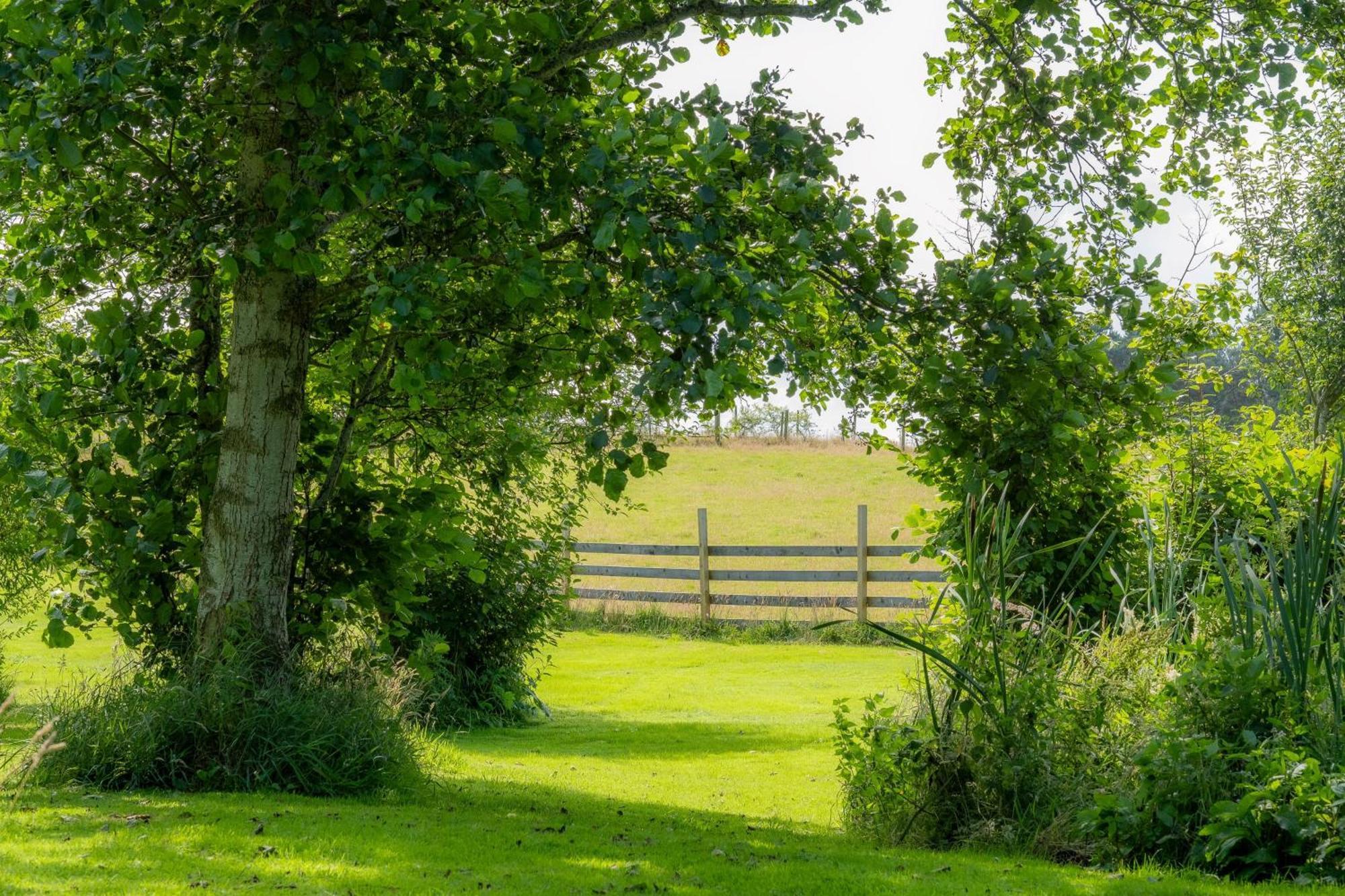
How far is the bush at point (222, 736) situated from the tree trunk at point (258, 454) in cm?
32

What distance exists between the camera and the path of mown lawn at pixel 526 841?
16.1 ft

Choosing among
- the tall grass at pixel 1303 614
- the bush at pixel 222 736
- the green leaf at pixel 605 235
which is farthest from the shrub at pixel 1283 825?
the bush at pixel 222 736

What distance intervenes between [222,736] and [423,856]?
206 centimetres

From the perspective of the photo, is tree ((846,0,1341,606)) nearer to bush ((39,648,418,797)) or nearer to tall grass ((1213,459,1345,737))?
tall grass ((1213,459,1345,737))

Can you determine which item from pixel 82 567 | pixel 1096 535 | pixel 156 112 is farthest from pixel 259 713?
pixel 1096 535

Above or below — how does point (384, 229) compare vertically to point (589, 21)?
below

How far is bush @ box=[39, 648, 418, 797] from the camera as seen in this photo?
267 inches

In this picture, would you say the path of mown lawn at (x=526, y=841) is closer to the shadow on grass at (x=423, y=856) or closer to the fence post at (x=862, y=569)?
the shadow on grass at (x=423, y=856)

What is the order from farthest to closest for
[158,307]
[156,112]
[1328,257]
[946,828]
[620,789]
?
[1328,257], [620,789], [158,307], [946,828], [156,112]

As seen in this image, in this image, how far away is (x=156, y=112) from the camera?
6.18 m

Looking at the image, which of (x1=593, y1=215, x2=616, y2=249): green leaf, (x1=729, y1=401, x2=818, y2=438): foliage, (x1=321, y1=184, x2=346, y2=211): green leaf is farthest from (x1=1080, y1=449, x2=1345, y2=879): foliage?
(x1=729, y1=401, x2=818, y2=438): foliage

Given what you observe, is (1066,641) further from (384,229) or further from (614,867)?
(384,229)

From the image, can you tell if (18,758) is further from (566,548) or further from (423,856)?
(566,548)

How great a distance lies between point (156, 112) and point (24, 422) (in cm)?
229
